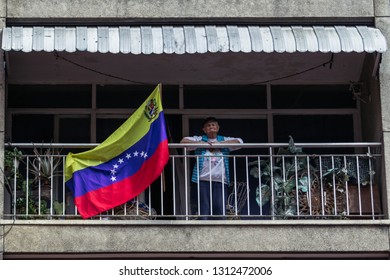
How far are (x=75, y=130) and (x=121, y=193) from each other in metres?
2.28

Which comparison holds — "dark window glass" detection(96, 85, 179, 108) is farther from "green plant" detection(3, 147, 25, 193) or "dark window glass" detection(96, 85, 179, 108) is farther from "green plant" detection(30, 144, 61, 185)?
"green plant" detection(3, 147, 25, 193)

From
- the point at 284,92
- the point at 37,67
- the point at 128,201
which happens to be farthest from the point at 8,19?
the point at 284,92

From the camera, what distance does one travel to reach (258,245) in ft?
55.4

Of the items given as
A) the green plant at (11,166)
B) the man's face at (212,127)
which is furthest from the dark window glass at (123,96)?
the green plant at (11,166)

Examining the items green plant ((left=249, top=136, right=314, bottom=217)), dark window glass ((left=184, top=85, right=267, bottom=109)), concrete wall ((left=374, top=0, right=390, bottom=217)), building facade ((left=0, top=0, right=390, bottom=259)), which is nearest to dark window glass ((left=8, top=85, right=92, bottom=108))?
building facade ((left=0, top=0, right=390, bottom=259))

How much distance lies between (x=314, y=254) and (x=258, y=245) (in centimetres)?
72

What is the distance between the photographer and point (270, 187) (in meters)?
17.3

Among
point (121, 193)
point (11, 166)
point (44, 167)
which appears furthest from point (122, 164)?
point (11, 166)

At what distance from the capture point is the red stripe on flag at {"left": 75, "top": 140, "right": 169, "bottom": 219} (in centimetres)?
1694

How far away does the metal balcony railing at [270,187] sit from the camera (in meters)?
17.1

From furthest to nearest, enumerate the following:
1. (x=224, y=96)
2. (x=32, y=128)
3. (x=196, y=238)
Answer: (x=224, y=96)
(x=32, y=128)
(x=196, y=238)

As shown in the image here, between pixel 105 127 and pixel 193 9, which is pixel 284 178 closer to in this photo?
pixel 193 9

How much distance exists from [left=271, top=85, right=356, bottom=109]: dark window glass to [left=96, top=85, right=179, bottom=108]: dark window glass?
57.6 inches

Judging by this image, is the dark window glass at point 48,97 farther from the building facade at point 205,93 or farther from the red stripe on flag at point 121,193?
the red stripe on flag at point 121,193
